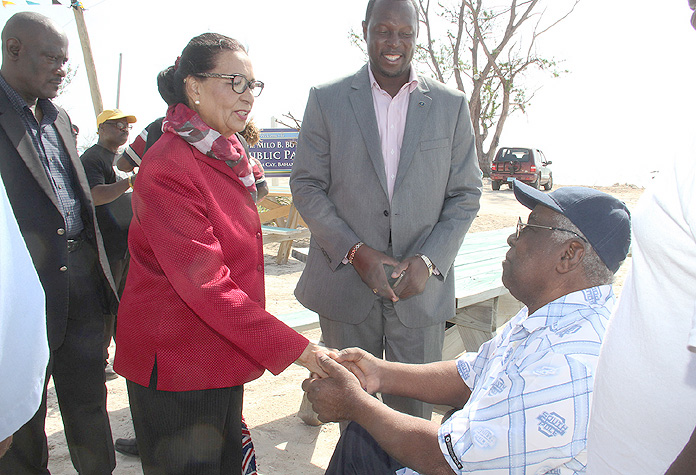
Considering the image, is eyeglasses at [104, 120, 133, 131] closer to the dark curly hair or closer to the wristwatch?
the dark curly hair

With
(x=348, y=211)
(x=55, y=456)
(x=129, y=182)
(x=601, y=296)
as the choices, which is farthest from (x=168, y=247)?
(x=55, y=456)

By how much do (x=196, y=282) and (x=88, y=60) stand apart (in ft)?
31.6

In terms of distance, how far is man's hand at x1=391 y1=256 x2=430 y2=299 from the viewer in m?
2.45

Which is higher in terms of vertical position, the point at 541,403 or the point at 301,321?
the point at 541,403

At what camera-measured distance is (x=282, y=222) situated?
380 inches

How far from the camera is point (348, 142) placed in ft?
8.49

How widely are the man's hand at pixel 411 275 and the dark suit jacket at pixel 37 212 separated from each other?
5.02 feet

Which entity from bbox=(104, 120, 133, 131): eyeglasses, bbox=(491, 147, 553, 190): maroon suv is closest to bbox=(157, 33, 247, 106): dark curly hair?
bbox=(104, 120, 133, 131): eyeglasses

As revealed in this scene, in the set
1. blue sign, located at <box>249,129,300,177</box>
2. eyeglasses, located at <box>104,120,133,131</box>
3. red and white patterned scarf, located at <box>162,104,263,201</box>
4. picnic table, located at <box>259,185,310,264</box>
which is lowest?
picnic table, located at <box>259,185,310,264</box>

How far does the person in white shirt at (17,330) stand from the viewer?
115 cm

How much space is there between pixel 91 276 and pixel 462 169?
6.37ft

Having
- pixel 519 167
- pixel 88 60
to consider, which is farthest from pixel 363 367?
pixel 519 167

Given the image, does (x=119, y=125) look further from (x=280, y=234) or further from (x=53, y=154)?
(x=280, y=234)

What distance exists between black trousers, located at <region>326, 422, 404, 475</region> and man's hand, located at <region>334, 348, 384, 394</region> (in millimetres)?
316
